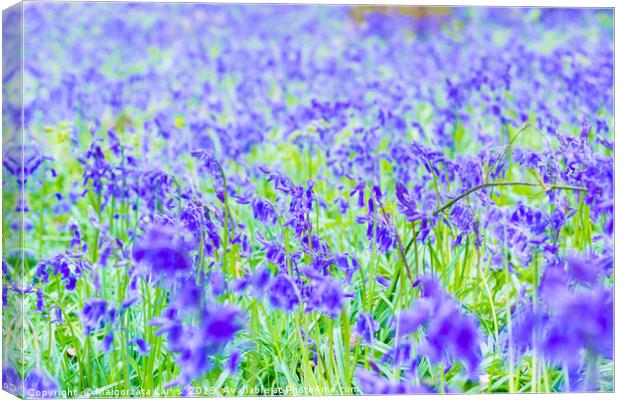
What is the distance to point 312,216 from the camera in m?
4.54

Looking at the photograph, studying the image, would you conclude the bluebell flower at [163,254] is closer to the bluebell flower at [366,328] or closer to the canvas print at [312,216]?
the canvas print at [312,216]

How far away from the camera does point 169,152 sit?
5.46m

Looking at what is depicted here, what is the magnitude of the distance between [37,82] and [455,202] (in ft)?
6.76

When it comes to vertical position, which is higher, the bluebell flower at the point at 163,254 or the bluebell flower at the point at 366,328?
the bluebell flower at the point at 163,254

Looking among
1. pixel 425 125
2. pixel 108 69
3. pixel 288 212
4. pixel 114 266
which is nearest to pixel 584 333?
pixel 288 212

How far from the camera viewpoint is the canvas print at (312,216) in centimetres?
416

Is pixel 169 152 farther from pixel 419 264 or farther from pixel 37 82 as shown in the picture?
pixel 419 264

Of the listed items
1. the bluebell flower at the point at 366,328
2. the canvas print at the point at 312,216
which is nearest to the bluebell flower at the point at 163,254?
the canvas print at the point at 312,216

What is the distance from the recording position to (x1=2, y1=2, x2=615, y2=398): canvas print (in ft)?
13.6

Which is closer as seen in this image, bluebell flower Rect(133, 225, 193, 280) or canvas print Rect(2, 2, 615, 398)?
bluebell flower Rect(133, 225, 193, 280)

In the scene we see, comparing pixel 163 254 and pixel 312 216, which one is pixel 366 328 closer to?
pixel 312 216

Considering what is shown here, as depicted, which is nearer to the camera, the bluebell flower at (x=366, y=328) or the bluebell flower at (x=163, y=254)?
the bluebell flower at (x=163, y=254)

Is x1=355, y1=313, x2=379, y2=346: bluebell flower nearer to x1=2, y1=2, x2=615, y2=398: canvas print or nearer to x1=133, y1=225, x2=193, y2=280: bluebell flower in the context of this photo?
x1=2, y1=2, x2=615, y2=398: canvas print

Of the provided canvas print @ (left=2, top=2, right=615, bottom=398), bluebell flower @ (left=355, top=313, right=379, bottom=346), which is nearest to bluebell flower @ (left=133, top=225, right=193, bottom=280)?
canvas print @ (left=2, top=2, right=615, bottom=398)
